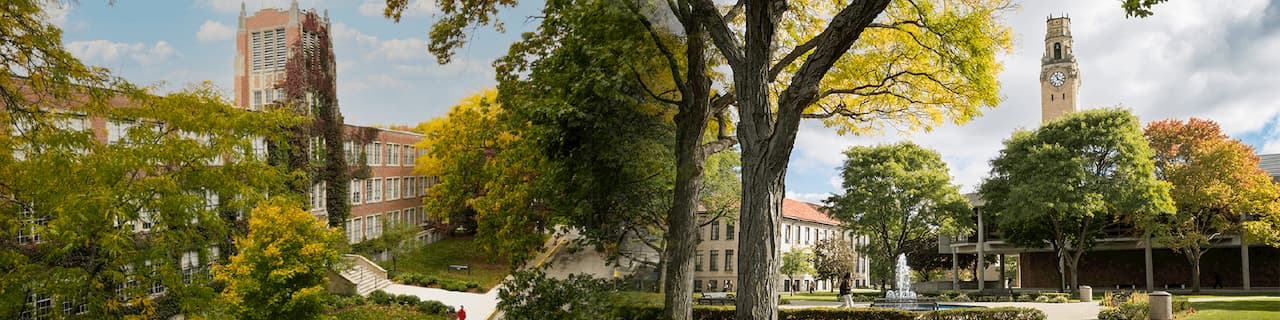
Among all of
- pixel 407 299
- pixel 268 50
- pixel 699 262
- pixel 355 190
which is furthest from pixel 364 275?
pixel 699 262

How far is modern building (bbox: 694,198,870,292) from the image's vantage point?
284 inches

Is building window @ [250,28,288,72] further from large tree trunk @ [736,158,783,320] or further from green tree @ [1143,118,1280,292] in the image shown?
green tree @ [1143,118,1280,292]

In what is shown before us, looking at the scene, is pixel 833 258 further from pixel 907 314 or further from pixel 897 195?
pixel 907 314

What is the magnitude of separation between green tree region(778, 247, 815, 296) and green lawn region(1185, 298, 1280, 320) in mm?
11730

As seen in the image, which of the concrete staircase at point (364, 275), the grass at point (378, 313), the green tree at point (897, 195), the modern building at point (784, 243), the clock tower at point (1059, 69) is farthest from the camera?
the clock tower at point (1059, 69)

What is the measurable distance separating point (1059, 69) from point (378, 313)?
64.9m

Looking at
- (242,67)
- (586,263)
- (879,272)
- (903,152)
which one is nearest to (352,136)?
(242,67)

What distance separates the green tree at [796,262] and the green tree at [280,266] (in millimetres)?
19394

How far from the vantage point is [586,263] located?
23.4ft

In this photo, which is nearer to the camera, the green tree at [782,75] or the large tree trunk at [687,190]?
the green tree at [782,75]

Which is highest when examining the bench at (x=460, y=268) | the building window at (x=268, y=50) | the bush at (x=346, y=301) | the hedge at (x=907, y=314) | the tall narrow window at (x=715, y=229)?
the building window at (x=268, y=50)

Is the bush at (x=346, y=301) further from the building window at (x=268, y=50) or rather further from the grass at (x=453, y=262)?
the building window at (x=268, y=50)

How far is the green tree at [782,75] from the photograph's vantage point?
541 cm

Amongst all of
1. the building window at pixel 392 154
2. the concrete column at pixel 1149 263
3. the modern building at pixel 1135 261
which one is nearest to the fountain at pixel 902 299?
the modern building at pixel 1135 261
